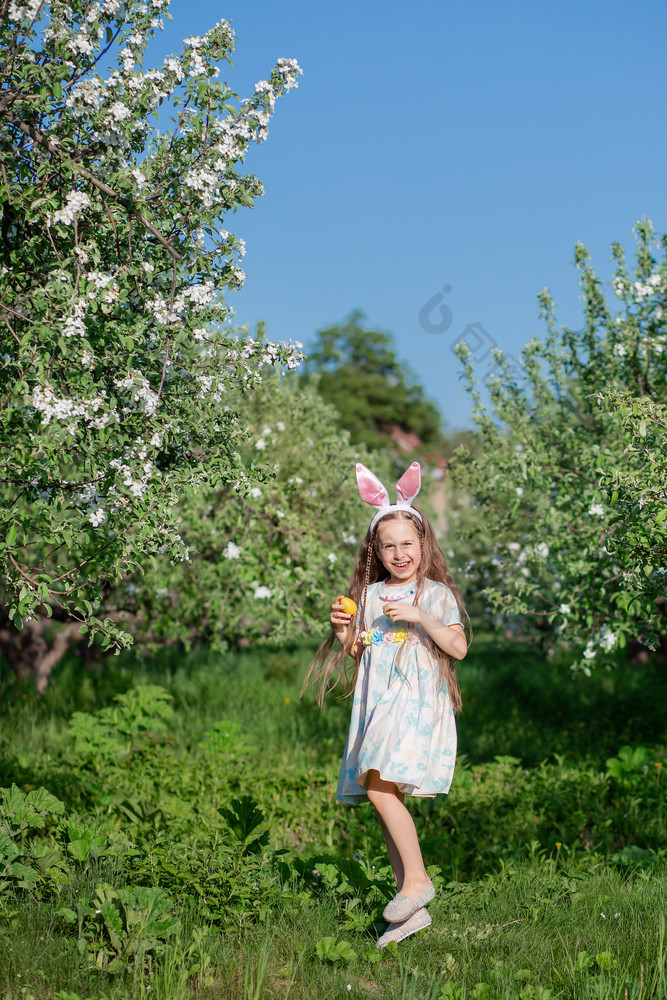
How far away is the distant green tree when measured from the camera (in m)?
46.5

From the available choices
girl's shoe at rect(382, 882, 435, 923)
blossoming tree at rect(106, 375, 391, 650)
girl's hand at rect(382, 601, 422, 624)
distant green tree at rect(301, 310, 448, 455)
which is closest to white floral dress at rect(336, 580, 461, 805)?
girl's hand at rect(382, 601, 422, 624)

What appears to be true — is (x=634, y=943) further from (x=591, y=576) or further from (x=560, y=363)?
(x=560, y=363)

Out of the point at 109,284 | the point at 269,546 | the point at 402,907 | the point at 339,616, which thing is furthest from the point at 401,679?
the point at 269,546

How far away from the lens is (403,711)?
3676 millimetres

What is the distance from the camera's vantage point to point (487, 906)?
4242mm

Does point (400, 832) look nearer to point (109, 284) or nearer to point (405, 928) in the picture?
point (405, 928)

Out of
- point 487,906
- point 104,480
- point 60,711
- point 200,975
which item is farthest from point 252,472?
point 60,711

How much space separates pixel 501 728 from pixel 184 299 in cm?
710

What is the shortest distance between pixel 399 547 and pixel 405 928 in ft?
5.26

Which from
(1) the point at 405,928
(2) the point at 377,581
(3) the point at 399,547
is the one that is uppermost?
(3) the point at 399,547

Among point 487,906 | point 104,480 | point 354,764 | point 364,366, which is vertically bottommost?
point 487,906

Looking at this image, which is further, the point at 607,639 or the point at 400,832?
the point at 607,639

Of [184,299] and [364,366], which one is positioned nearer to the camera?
[184,299]

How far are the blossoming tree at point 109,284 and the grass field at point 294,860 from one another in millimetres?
1171
